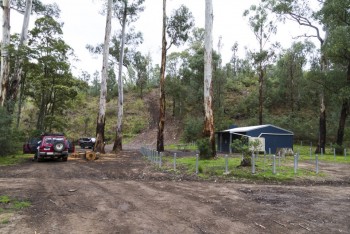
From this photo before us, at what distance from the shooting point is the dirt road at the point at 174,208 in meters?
5.01

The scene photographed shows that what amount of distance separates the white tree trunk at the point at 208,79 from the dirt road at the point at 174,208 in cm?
647

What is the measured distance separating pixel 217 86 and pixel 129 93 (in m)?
29.9

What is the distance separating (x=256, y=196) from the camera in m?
7.84

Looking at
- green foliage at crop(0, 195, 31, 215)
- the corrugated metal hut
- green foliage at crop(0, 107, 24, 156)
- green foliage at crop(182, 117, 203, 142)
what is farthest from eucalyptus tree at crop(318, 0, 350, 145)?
green foliage at crop(0, 107, 24, 156)

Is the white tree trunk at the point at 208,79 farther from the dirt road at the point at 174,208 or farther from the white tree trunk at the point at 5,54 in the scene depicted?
the white tree trunk at the point at 5,54

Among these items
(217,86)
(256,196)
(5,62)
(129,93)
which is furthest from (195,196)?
(129,93)

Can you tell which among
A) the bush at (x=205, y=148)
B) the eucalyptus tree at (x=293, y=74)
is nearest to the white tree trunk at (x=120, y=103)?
the bush at (x=205, y=148)

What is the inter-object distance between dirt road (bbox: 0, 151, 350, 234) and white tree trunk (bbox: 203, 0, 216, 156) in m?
6.47

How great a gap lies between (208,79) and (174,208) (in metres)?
11.0

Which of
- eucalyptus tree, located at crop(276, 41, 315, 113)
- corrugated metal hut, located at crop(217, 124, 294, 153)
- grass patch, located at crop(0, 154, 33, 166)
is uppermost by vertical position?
eucalyptus tree, located at crop(276, 41, 315, 113)

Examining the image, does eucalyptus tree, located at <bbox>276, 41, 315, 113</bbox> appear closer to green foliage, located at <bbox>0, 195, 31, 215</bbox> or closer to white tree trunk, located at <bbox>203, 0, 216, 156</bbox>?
white tree trunk, located at <bbox>203, 0, 216, 156</bbox>

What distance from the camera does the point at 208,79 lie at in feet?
53.7

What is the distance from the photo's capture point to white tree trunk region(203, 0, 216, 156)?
1614 centimetres

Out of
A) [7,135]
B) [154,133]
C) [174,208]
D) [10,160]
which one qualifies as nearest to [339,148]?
[174,208]
